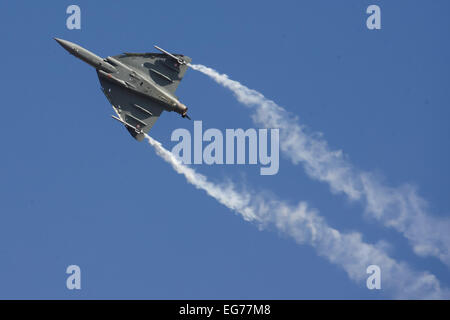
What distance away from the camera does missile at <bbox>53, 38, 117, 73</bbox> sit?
6350cm

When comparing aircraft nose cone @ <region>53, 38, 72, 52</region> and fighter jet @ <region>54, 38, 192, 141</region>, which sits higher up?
aircraft nose cone @ <region>53, 38, 72, 52</region>

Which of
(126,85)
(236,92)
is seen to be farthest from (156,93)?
(236,92)

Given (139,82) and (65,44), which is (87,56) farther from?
(139,82)

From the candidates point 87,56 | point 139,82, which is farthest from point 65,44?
point 139,82

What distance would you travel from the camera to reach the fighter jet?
209ft

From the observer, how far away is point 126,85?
6425cm

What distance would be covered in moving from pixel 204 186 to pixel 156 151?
4347 millimetres

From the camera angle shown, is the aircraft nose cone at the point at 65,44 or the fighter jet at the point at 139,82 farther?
the fighter jet at the point at 139,82

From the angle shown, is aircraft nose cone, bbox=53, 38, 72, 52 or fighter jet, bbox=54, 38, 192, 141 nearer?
aircraft nose cone, bbox=53, 38, 72, 52

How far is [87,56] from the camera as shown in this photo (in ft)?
209

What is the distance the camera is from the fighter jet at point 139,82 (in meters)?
63.8

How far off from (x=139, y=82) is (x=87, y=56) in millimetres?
4037

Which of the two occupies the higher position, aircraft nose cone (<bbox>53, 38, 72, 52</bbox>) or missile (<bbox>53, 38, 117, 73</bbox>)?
aircraft nose cone (<bbox>53, 38, 72, 52</bbox>)

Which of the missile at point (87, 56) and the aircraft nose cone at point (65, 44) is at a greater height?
the aircraft nose cone at point (65, 44)
